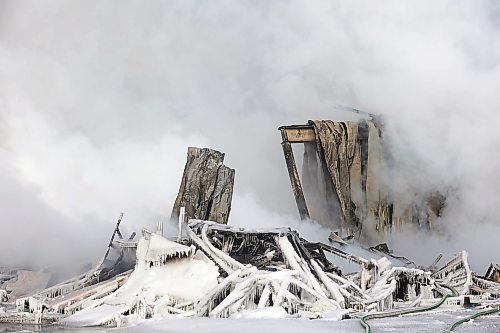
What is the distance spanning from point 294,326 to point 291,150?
983cm

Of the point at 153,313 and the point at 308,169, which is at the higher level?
the point at 308,169

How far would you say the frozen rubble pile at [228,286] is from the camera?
720 cm

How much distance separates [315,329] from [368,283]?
3595 millimetres

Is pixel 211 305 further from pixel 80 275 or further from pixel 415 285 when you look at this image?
pixel 415 285

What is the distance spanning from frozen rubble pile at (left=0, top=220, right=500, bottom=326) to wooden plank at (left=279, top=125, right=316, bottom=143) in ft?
20.2

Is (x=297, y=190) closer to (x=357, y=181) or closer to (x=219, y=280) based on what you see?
(x=357, y=181)

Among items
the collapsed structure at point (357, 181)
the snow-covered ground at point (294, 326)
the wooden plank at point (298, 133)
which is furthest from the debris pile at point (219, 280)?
the wooden plank at point (298, 133)

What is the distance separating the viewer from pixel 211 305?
7352mm

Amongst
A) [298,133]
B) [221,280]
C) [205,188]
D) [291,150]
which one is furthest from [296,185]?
[221,280]

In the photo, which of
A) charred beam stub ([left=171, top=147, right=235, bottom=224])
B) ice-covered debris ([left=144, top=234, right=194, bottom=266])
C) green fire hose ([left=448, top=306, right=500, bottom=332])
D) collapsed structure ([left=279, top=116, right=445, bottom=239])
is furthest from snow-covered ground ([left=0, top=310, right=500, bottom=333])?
collapsed structure ([left=279, top=116, right=445, bottom=239])

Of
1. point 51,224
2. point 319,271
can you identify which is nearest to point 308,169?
point 51,224

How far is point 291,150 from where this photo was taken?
621 inches

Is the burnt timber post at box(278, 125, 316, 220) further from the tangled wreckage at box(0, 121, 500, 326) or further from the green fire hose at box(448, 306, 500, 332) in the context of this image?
the green fire hose at box(448, 306, 500, 332)

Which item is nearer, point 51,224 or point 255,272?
point 255,272
